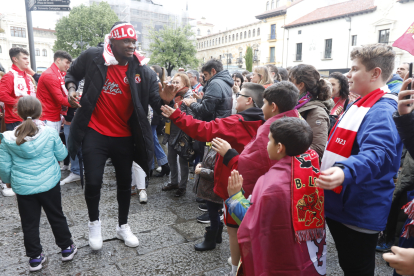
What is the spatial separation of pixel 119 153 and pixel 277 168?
1.78 meters

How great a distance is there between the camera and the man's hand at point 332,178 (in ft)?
4.36

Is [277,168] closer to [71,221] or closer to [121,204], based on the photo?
[121,204]

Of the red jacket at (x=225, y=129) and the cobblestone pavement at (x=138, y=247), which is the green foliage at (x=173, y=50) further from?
the red jacket at (x=225, y=129)

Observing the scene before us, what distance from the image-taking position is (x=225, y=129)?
2488 mm

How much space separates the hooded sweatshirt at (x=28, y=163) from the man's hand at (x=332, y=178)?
235 centimetres

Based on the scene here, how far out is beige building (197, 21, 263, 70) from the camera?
4888cm

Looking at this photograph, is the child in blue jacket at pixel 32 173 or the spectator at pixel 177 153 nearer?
the child in blue jacket at pixel 32 173

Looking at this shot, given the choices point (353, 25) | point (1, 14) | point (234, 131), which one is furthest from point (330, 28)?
point (1, 14)

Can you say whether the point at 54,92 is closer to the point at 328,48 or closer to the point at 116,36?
the point at 116,36

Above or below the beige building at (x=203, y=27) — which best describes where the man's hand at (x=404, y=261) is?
below

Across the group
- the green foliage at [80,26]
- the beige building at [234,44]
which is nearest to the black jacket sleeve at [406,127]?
the green foliage at [80,26]

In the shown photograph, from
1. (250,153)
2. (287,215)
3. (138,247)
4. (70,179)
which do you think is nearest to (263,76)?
(250,153)

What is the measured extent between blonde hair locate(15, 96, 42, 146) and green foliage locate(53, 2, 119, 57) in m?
34.6

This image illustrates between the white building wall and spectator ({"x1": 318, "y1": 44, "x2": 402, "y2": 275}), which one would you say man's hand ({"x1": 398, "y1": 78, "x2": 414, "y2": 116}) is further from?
the white building wall
